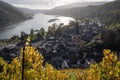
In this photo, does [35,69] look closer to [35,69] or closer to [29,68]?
[35,69]

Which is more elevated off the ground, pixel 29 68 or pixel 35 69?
pixel 29 68

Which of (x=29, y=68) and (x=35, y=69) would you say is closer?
(x=29, y=68)

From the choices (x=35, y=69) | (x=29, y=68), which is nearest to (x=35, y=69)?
(x=35, y=69)

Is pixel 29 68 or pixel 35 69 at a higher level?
pixel 29 68

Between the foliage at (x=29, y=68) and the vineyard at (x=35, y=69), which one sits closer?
the foliage at (x=29, y=68)

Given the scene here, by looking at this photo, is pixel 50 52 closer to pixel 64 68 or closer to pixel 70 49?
pixel 70 49

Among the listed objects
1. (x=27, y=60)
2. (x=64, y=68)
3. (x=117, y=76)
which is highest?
(x=27, y=60)

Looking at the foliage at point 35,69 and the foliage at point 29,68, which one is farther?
the foliage at point 35,69

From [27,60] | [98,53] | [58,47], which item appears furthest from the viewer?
[58,47]

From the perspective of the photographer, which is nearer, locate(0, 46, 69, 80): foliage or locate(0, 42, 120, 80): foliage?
locate(0, 46, 69, 80): foliage

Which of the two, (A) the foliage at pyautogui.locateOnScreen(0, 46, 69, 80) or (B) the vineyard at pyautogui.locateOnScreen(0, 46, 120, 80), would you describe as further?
(B) the vineyard at pyautogui.locateOnScreen(0, 46, 120, 80)

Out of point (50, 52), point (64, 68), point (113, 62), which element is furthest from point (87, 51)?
point (113, 62)
